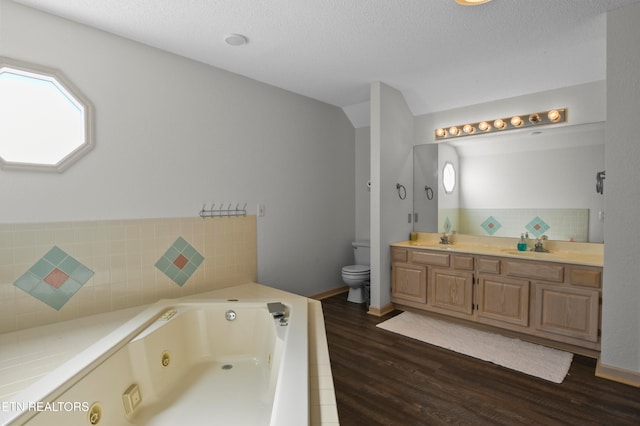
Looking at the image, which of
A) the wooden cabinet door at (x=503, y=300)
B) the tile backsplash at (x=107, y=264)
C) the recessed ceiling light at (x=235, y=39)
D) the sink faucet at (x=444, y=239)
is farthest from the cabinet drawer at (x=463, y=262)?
the recessed ceiling light at (x=235, y=39)

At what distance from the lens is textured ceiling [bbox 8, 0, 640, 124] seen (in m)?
2.11

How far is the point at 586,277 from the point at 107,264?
366 centimetres

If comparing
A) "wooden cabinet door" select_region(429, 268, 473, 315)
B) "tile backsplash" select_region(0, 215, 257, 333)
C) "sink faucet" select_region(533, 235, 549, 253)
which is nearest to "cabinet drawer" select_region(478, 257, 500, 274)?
"wooden cabinet door" select_region(429, 268, 473, 315)

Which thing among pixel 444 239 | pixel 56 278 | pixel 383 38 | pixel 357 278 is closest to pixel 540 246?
pixel 444 239

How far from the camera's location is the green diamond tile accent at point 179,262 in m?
2.64

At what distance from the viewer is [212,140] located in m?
2.96

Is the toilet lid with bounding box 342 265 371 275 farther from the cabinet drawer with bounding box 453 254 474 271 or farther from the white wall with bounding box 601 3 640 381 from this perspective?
the white wall with bounding box 601 3 640 381

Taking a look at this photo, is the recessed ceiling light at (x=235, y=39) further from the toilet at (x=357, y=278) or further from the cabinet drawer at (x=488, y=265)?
the cabinet drawer at (x=488, y=265)

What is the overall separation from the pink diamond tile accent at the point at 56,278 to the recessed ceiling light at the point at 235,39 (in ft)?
6.62

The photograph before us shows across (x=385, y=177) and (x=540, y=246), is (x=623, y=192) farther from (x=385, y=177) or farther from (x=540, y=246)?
(x=385, y=177)

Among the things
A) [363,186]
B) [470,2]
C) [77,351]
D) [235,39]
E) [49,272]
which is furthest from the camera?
[363,186]

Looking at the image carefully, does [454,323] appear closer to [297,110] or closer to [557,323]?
[557,323]

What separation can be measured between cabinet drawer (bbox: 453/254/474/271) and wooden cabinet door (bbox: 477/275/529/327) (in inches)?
6.0

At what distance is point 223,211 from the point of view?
3.04 metres
